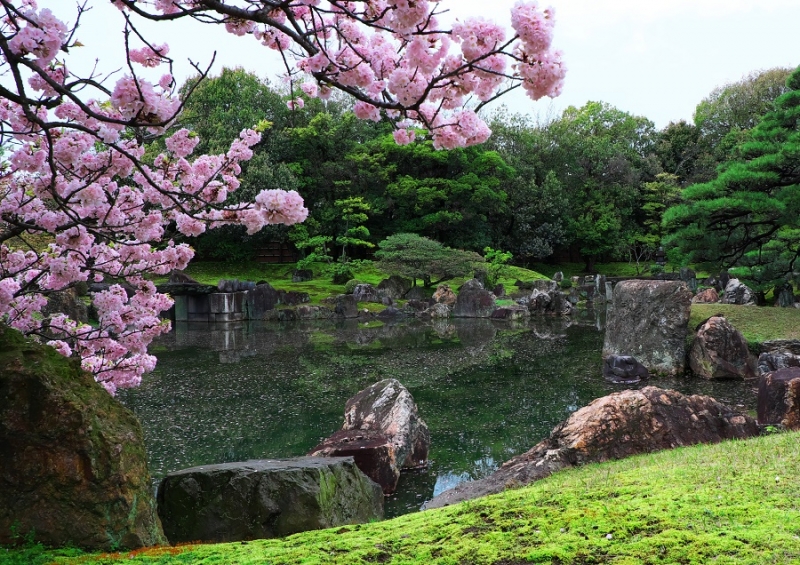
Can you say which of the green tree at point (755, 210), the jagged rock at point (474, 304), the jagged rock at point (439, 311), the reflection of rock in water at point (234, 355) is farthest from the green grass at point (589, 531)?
the jagged rock at point (439, 311)

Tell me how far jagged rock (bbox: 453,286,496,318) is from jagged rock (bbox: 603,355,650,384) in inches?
538

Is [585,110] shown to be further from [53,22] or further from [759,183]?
[53,22]

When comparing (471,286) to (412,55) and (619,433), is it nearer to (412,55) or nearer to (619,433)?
(619,433)

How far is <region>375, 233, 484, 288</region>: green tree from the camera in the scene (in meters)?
30.0

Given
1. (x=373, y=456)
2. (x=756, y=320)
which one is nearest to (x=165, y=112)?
(x=373, y=456)

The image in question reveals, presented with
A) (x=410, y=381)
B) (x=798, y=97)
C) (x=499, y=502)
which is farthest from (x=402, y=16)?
(x=798, y=97)

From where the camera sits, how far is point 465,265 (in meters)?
30.5

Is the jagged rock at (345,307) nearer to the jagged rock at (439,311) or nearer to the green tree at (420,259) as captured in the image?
the jagged rock at (439,311)

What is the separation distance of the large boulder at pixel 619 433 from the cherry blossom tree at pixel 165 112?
368 cm

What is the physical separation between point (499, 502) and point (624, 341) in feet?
35.5

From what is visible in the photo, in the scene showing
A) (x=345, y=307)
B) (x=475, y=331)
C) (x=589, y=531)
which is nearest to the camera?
(x=589, y=531)

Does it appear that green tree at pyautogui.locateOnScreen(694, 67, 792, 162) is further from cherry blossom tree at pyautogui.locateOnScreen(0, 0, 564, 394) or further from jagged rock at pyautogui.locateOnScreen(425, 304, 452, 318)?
cherry blossom tree at pyautogui.locateOnScreen(0, 0, 564, 394)

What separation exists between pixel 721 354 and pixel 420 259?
721 inches

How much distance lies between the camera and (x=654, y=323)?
528 inches
